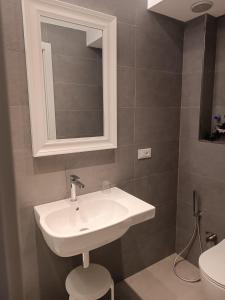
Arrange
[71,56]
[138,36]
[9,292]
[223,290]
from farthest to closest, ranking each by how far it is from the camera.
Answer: [138,36]
[71,56]
[223,290]
[9,292]

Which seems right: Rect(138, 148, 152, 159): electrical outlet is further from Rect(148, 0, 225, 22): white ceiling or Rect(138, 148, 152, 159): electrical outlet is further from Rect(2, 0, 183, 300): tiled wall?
Rect(148, 0, 225, 22): white ceiling

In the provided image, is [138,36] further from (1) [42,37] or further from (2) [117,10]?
(1) [42,37]

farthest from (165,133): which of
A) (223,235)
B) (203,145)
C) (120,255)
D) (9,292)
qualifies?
(9,292)

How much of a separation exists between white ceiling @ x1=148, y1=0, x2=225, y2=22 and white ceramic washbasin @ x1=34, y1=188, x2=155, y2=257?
1.39 metres

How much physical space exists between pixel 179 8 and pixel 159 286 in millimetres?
2215

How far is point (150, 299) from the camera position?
1.68 meters

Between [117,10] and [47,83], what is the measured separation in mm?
720

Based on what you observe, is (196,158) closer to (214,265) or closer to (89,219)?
(214,265)

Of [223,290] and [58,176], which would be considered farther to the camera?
[58,176]

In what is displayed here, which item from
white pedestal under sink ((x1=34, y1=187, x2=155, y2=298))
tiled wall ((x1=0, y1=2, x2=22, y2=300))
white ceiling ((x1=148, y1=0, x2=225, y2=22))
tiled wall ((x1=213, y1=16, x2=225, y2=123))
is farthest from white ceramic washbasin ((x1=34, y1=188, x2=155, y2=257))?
white ceiling ((x1=148, y1=0, x2=225, y2=22))

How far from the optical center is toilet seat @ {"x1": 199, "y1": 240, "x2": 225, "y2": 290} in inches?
50.2

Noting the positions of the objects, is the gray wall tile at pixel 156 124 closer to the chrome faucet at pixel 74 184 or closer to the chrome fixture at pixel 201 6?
the chrome faucet at pixel 74 184

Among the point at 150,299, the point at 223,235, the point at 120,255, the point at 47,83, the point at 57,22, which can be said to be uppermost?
the point at 57,22

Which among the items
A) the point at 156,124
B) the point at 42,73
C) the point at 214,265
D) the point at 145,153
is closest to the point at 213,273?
the point at 214,265
